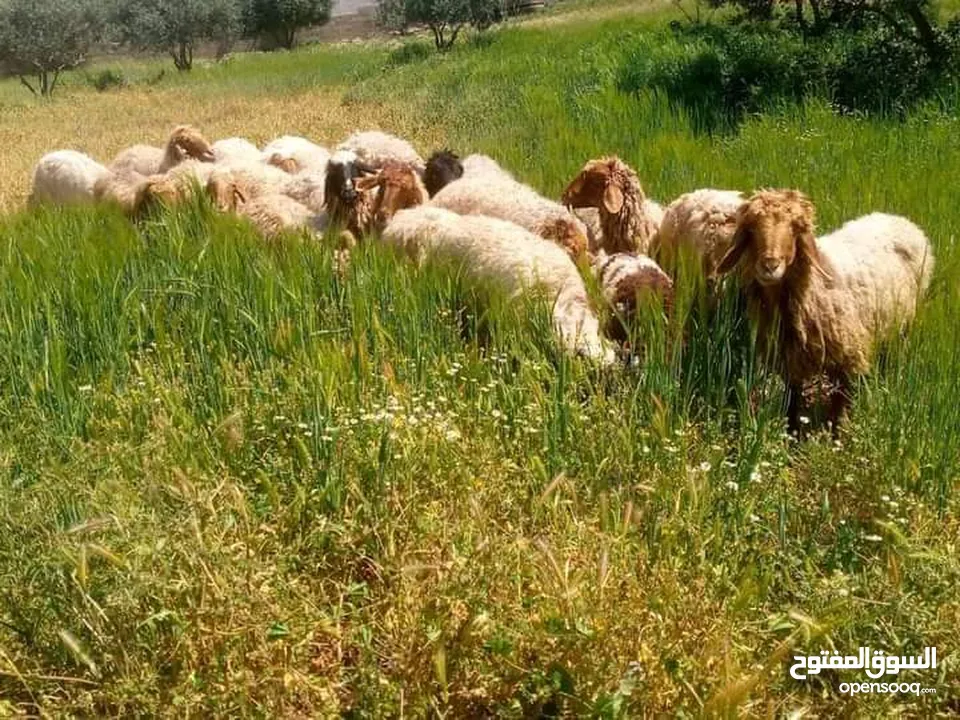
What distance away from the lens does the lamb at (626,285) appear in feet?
16.6

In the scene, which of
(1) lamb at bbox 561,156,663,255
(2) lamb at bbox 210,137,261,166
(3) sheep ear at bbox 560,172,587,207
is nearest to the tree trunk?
(1) lamb at bbox 561,156,663,255

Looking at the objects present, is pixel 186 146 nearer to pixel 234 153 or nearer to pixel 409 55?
pixel 234 153

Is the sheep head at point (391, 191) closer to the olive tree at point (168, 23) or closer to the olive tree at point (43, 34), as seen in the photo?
the olive tree at point (43, 34)

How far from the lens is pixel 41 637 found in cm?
282

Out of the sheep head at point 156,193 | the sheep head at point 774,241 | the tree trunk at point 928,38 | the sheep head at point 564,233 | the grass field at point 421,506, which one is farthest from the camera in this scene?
the tree trunk at point 928,38

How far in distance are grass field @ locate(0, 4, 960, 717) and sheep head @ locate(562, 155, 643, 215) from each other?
2.06 metres

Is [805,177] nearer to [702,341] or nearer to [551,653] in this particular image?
[702,341]

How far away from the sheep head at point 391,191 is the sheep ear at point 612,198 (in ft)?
4.61

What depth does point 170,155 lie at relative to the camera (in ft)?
31.2

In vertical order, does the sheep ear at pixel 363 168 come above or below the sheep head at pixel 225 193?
above

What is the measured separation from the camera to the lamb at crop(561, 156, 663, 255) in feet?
21.9

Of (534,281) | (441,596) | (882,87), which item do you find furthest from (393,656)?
(882,87)

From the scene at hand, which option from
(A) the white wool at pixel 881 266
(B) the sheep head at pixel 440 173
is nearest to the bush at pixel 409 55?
(B) the sheep head at pixel 440 173

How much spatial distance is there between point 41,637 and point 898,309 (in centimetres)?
396
